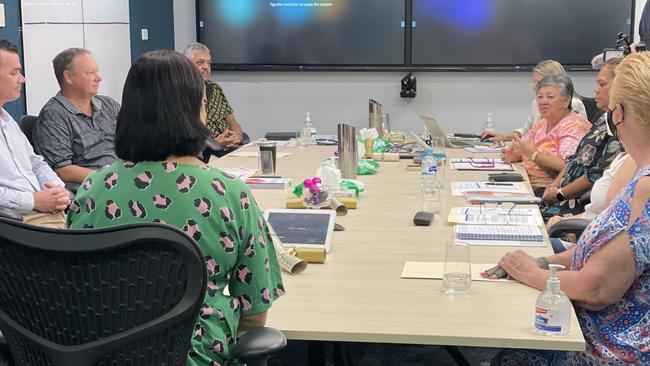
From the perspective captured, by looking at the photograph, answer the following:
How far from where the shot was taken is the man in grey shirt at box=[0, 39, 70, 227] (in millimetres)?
3426

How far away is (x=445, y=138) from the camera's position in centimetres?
552

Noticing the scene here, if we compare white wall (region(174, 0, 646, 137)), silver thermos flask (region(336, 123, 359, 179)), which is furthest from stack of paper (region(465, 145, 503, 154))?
white wall (region(174, 0, 646, 137))

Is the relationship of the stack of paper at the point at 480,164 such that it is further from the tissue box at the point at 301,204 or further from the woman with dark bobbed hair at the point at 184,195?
the woman with dark bobbed hair at the point at 184,195

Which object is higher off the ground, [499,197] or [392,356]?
[499,197]

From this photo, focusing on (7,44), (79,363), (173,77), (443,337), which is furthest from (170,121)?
(7,44)

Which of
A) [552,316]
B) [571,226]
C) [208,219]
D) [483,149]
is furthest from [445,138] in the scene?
[208,219]

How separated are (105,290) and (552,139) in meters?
3.66

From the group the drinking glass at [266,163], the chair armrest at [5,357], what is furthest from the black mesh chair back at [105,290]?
the drinking glass at [266,163]

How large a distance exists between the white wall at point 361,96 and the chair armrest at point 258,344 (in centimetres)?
581

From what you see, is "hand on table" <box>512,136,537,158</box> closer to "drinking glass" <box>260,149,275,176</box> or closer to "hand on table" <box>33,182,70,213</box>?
"drinking glass" <box>260,149,275,176</box>

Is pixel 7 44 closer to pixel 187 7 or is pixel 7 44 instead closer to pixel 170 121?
pixel 170 121

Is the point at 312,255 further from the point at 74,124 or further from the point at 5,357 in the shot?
the point at 74,124

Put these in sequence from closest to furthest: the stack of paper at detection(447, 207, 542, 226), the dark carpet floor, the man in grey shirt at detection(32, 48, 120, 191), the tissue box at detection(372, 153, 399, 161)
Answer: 1. the stack of paper at detection(447, 207, 542, 226)
2. the dark carpet floor
3. the man in grey shirt at detection(32, 48, 120, 191)
4. the tissue box at detection(372, 153, 399, 161)

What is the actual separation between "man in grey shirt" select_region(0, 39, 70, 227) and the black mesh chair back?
2027mm
